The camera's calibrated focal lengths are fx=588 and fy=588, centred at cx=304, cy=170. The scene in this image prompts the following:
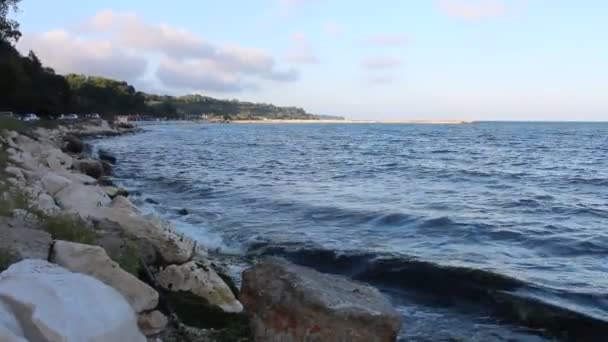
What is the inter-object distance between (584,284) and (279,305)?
650cm

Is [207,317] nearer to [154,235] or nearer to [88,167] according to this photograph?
[154,235]

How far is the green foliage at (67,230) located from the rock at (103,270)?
3.31ft

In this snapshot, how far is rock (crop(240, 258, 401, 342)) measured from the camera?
17.5 feet

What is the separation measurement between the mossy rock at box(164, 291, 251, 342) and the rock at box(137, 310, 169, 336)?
0.60m

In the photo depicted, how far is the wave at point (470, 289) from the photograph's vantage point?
8.24 meters

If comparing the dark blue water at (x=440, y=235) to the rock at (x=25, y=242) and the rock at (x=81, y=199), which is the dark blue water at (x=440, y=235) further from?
the rock at (x=25, y=242)

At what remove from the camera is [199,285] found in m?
7.33

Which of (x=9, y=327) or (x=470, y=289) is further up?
(x=9, y=327)

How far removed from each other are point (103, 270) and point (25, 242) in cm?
86

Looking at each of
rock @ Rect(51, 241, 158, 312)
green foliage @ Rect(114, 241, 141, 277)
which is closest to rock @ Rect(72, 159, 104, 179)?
green foliage @ Rect(114, 241, 141, 277)

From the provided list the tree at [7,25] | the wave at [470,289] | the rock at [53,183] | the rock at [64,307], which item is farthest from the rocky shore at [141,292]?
the tree at [7,25]

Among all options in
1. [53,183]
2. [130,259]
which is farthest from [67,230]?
[53,183]

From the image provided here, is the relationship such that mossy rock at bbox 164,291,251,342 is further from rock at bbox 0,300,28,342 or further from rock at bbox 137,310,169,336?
rock at bbox 0,300,28,342

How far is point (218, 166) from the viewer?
112 feet
